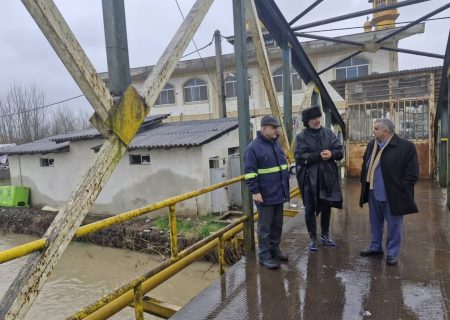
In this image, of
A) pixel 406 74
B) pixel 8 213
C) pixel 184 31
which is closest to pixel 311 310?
pixel 184 31

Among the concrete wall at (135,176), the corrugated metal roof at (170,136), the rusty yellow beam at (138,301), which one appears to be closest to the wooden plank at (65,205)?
the rusty yellow beam at (138,301)

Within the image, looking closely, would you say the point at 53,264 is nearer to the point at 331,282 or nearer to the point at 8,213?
the point at 331,282

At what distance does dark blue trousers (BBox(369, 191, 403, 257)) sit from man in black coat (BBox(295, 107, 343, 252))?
0.35 metres

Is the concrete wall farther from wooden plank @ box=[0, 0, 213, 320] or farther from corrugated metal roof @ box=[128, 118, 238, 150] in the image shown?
wooden plank @ box=[0, 0, 213, 320]

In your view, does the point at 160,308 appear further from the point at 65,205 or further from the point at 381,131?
the point at 381,131

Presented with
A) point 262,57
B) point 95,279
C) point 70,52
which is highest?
point 262,57

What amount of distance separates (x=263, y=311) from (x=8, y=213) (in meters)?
15.8

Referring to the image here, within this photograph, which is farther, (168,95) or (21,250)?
(168,95)

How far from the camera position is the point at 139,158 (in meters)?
13.4

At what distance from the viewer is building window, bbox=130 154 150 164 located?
13.2 metres

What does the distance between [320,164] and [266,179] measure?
694 mm

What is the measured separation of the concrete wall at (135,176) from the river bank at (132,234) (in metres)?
0.84

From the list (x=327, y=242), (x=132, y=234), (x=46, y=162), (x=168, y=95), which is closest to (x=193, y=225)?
(x=132, y=234)

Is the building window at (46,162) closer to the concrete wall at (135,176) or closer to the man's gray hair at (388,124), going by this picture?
the concrete wall at (135,176)
